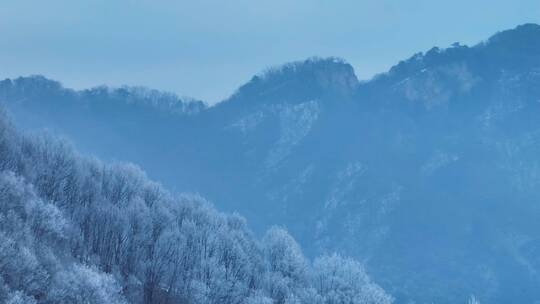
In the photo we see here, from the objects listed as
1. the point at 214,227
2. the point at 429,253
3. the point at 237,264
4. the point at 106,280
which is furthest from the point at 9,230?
the point at 429,253

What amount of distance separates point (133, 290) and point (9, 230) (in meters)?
12.9

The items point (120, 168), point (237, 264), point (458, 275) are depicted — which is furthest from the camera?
point (458, 275)

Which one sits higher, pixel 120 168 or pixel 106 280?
pixel 120 168

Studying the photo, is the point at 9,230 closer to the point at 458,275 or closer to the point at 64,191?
the point at 64,191

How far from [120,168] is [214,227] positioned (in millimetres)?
14038

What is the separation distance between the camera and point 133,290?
48406 mm

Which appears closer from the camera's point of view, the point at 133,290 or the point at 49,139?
the point at 133,290

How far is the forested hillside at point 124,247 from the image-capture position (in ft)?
117

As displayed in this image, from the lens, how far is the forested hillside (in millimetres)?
35719

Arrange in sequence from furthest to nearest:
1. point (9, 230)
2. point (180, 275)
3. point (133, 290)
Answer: point (180, 275) < point (133, 290) < point (9, 230)

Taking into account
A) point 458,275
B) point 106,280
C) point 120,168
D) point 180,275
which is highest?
point 458,275

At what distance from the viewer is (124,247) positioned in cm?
5634

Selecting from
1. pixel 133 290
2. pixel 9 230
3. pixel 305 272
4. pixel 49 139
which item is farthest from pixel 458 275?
pixel 9 230

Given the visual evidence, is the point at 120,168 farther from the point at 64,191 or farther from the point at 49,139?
the point at 64,191
